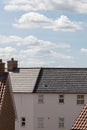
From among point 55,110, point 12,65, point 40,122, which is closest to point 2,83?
point 55,110

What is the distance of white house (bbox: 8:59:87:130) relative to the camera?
2341 inches

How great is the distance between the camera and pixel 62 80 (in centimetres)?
6141

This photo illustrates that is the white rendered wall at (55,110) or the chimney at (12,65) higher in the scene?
the chimney at (12,65)

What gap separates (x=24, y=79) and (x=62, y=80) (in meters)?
4.92

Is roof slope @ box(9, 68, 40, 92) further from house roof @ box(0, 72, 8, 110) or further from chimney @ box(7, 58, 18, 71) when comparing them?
house roof @ box(0, 72, 8, 110)

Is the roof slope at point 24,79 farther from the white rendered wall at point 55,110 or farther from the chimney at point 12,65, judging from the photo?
the white rendered wall at point 55,110

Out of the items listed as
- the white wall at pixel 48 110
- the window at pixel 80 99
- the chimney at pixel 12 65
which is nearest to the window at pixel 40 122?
the white wall at pixel 48 110

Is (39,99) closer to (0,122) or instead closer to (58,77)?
(58,77)

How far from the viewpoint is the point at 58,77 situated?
203 ft

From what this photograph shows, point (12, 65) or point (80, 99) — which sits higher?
point (12, 65)

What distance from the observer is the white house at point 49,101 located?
195ft

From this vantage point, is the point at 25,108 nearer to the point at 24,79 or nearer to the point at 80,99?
the point at 24,79

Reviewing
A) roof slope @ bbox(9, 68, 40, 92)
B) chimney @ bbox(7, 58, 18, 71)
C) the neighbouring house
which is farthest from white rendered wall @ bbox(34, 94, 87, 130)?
the neighbouring house

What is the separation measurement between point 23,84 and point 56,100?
15.9 ft
